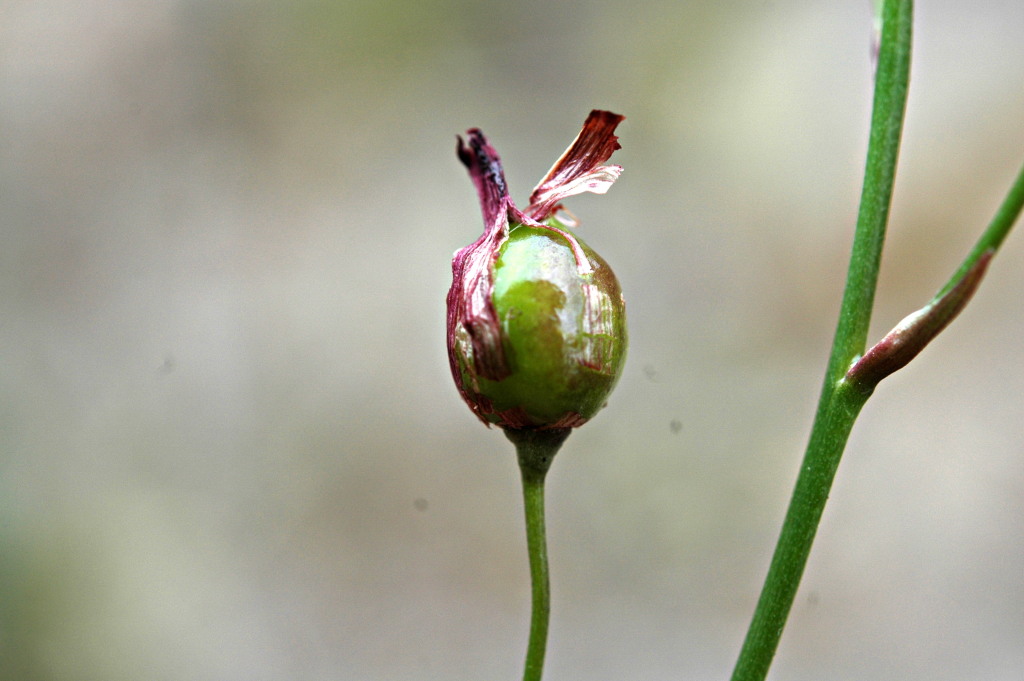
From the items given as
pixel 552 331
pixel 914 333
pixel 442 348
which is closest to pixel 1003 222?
pixel 914 333

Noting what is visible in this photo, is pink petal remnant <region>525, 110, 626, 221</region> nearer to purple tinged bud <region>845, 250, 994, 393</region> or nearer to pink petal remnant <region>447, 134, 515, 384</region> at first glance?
pink petal remnant <region>447, 134, 515, 384</region>

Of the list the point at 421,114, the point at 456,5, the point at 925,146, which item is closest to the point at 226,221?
the point at 421,114

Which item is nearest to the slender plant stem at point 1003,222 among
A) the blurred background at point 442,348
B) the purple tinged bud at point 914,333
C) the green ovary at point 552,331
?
the purple tinged bud at point 914,333

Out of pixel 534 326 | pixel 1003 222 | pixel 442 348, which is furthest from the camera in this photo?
pixel 442 348

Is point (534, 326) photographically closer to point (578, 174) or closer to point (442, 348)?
point (578, 174)

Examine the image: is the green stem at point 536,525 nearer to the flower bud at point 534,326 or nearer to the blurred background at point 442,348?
the flower bud at point 534,326

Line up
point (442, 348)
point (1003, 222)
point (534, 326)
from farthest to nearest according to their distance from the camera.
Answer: point (442, 348)
point (534, 326)
point (1003, 222)
